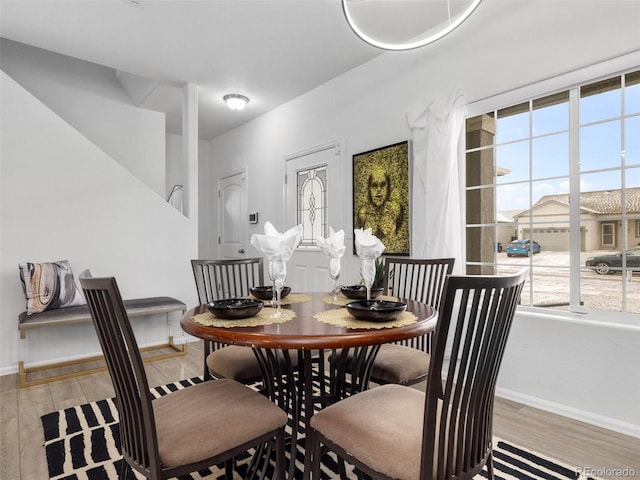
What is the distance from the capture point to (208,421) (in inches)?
46.6

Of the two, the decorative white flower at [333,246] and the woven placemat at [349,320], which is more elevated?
the decorative white flower at [333,246]

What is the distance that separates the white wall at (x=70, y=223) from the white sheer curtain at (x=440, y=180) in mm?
2526

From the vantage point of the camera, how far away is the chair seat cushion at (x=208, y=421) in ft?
3.55

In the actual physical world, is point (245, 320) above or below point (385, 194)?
below

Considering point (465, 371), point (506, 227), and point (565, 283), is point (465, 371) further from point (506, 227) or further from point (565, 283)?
point (506, 227)

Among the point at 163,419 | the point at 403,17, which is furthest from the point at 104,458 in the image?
the point at 403,17

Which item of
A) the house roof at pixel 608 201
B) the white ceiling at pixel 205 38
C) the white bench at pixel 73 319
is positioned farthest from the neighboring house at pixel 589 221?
the white bench at pixel 73 319

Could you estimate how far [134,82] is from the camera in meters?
4.30

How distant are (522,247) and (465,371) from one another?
75.3 inches

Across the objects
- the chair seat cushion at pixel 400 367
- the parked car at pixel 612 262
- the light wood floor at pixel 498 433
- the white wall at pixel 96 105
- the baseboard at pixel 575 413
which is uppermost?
the white wall at pixel 96 105

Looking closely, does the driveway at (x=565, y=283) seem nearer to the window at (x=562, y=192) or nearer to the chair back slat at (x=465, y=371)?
the window at (x=562, y=192)

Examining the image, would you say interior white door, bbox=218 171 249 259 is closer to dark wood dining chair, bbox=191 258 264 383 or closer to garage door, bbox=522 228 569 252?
dark wood dining chair, bbox=191 258 264 383

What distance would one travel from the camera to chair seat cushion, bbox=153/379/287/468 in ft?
3.55

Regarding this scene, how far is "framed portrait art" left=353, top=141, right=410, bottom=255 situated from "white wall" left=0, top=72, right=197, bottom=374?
1916mm
